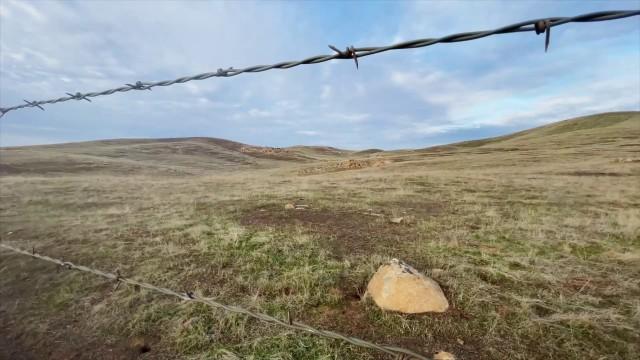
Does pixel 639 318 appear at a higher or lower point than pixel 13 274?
higher

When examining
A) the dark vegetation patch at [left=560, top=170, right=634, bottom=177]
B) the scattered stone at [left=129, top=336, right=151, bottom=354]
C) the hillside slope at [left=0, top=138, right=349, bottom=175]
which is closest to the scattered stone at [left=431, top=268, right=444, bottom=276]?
the scattered stone at [left=129, top=336, right=151, bottom=354]

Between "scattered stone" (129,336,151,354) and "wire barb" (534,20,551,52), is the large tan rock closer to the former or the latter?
"scattered stone" (129,336,151,354)

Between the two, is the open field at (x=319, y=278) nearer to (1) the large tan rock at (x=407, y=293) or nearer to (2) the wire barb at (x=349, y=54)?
(1) the large tan rock at (x=407, y=293)

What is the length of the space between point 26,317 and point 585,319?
7461 millimetres

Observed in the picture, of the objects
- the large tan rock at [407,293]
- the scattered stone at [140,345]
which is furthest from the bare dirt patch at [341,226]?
the scattered stone at [140,345]

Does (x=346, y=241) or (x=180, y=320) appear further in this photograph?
(x=346, y=241)

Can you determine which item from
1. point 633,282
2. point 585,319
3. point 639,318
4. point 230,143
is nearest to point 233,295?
point 585,319

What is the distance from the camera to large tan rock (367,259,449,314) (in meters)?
5.13

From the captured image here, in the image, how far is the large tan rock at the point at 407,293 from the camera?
5.13 metres

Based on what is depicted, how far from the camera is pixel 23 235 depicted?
9.72 m

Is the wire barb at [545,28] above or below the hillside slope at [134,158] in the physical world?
above

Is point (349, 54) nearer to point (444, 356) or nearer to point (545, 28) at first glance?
point (545, 28)

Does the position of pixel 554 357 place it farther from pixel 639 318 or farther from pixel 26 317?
pixel 26 317

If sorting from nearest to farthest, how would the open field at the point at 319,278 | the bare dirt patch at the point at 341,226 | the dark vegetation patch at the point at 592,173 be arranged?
the open field at the point at 319,278 < the bare dirt patch at the point at 341,226 < the dark vegetation patch at the point at 592,173
